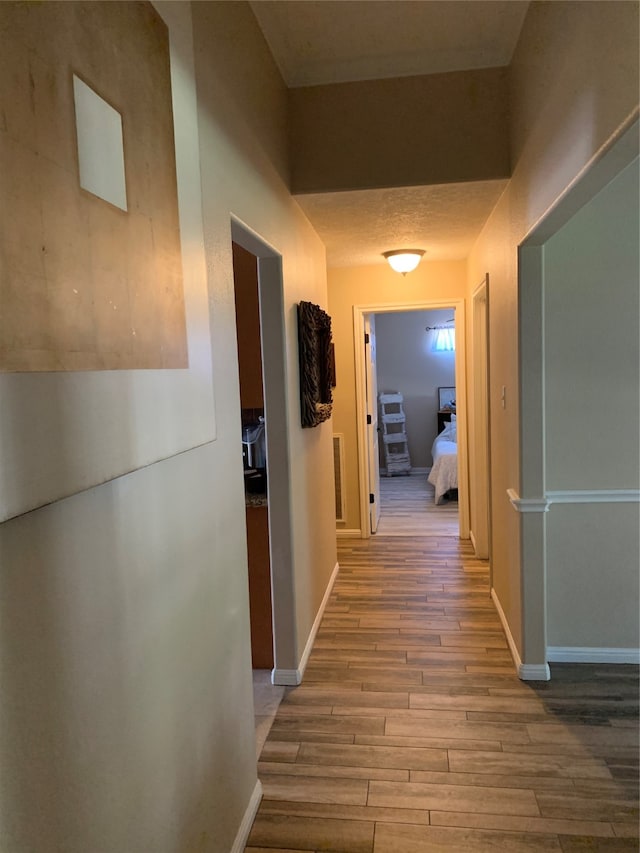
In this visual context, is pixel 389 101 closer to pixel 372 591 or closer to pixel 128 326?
pixel 128 326

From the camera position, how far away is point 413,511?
5949mm

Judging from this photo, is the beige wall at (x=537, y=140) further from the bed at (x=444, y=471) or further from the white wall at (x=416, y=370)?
the white wall at (x=416, y=370)

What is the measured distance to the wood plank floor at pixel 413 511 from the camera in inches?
207

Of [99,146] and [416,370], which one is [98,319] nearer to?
[99,146]

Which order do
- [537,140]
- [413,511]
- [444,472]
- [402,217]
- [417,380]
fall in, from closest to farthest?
[537,140], [402,217], [413,511], [444,472], [417,380]

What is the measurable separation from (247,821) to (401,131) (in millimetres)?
2957

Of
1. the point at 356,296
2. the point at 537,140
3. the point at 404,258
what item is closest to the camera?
the point at 537,140

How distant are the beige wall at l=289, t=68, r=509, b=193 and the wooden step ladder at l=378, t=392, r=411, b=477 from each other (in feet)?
17.2

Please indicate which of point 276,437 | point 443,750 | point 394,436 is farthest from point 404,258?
point 394,436

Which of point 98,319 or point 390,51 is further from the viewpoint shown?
point 390,51

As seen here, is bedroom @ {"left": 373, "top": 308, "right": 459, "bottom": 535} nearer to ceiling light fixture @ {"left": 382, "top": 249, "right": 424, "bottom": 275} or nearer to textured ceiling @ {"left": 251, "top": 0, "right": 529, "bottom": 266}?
ceiling light fixture @ {"left": 382, "top": 249, "right": 424, "bottom": 275}

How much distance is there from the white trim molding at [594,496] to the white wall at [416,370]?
5.28 meters

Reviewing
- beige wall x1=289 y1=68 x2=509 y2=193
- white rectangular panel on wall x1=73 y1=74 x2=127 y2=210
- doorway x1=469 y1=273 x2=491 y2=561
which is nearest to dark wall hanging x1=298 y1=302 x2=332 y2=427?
beige wall x1=289 y1=68 x2=509 y2=193

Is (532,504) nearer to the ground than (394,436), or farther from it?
farther from it
